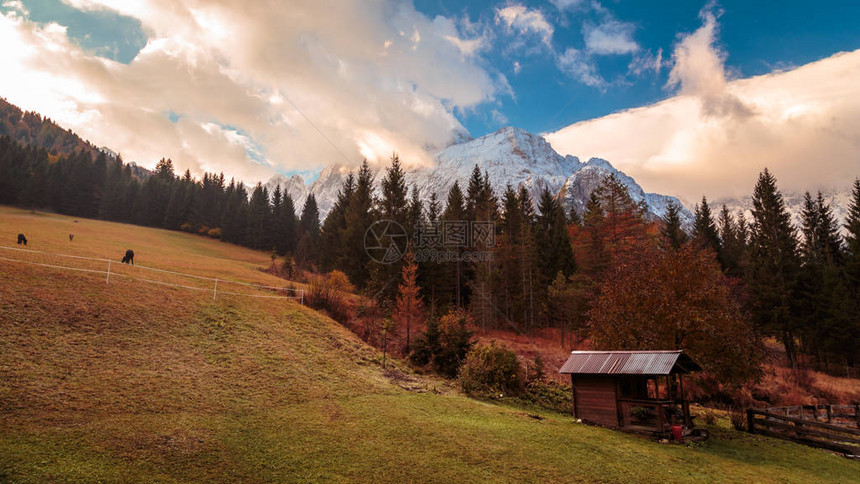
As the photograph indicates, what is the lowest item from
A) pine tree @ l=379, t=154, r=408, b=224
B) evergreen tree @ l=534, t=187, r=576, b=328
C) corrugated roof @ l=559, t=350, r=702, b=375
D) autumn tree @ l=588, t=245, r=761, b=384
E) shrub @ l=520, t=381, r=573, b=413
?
Answer: shrub @ l=520, t=381, r=573, b=413

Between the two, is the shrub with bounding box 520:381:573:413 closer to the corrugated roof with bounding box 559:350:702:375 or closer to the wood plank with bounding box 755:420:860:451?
the corrugated roof with bounding box 559:350:702:375

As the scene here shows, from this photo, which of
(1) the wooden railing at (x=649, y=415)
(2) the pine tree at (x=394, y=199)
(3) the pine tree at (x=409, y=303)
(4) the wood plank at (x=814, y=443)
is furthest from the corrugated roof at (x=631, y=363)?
(2) the pine tree at (x=394, y=199)

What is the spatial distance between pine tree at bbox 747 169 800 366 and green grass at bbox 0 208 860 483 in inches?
1242

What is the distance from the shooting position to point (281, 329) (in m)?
23.6

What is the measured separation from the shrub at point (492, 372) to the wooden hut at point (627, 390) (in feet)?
18.1

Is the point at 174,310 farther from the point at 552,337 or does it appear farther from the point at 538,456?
the point at 552,337

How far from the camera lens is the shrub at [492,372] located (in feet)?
75.6

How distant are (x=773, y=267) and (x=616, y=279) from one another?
112ft

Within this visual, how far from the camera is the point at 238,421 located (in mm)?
12016

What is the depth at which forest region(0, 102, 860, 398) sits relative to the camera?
2116 cm

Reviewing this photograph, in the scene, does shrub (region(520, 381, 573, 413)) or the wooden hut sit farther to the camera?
shrub (region(520, 381, 573, 413))

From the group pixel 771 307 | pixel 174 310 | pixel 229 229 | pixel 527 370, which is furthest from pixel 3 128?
pixel 771 307

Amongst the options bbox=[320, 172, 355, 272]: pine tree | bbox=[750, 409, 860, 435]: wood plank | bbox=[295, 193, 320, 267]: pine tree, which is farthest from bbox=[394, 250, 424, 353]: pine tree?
bbox=[295, 193, 320, 267]: pine tree

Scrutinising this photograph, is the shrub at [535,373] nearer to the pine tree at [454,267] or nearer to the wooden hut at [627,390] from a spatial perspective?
the wooden hut at [627,390]
